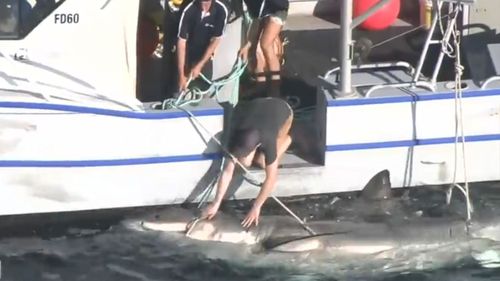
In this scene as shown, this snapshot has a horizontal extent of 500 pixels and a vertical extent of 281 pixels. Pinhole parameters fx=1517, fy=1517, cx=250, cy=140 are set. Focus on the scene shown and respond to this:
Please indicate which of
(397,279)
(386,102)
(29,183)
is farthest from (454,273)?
(29,183)

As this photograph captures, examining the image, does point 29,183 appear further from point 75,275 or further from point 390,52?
point 390,52

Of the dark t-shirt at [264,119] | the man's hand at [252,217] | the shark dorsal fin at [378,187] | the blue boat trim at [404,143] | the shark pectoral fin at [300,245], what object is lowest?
the shark pectoral fin at [300,245]

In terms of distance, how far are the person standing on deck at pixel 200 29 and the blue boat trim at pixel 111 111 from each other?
0.77ft

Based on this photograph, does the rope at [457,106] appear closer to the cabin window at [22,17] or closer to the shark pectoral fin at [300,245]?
the shark pectoral fin at [300,245]

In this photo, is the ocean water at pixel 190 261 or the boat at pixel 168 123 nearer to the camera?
the boat at pixel 168 123

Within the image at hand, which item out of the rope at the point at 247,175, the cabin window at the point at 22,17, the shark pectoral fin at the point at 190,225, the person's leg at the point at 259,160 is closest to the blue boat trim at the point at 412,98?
the person's leg at the point at 259,160

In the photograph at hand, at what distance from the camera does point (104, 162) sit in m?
11.5

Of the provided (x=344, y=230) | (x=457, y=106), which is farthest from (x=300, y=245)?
(x=457, y=106)

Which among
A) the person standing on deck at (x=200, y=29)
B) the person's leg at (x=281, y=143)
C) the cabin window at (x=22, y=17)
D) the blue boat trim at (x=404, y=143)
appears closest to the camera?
the cabin window at (x=22, y=17)

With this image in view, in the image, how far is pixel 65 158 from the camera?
37.3ft

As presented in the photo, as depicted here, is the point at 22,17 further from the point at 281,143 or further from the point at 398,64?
the point at 398,64

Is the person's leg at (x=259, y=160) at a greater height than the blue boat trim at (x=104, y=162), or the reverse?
the blue boat trim at (x=104, y=162)

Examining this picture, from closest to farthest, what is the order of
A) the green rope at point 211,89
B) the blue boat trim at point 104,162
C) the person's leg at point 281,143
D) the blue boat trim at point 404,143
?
the blue boat trim at point 104,162 < the green rope at point 211,89 < the person's leg at point 281,143 < the blue boat trim at point 404,143

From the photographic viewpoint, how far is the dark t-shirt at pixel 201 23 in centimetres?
1152
